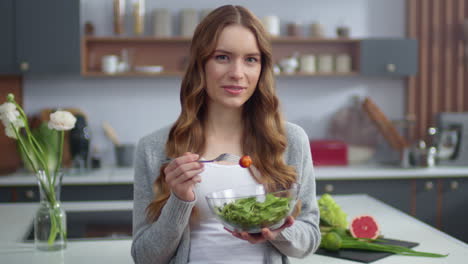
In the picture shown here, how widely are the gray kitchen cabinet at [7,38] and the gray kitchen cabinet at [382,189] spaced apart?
2.52m

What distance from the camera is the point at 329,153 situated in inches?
167

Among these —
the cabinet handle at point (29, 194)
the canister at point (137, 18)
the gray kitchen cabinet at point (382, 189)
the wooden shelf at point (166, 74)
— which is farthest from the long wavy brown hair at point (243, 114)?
the canister at point (137, 18)

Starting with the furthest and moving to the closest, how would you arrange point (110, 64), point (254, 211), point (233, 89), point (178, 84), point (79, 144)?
point (178, 84), point (110, 64), point (79, 144), point (233, 89), point (254, 211)

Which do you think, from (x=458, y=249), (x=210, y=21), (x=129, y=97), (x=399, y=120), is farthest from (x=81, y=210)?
(x=399, y=120)

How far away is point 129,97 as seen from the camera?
454 cm

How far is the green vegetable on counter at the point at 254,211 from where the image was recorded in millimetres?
1342

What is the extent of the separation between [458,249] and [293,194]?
0.86 metres

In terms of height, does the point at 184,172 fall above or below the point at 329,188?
above

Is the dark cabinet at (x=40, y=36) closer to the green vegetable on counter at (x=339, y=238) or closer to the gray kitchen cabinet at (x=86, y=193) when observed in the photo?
the gray kitchen cabinet at (x=86, y=193)

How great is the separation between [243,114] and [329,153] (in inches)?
98.6

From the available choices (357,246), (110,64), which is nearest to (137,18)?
(110,64)

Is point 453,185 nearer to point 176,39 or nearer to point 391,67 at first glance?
point 391,67

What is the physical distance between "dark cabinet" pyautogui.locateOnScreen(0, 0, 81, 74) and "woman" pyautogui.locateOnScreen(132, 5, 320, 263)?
2593mm

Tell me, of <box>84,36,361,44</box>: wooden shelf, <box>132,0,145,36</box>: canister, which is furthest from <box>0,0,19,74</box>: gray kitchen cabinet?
<box>132,0,145,36</box>: canister
